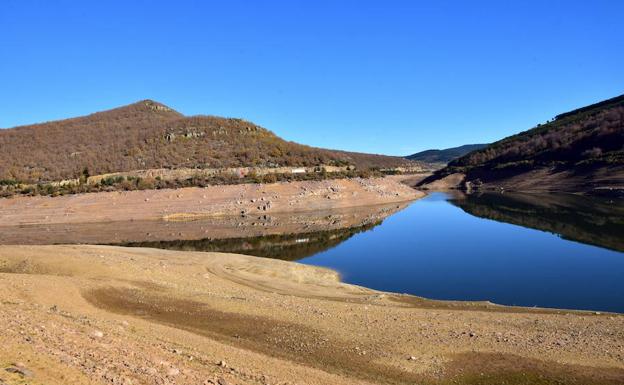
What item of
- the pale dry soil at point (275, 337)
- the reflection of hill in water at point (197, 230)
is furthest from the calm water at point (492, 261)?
the reflection of hill in water at point (197, 230)

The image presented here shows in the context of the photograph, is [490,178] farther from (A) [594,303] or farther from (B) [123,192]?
(A) [594,303]

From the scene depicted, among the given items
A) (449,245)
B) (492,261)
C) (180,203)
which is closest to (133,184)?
(180,203)

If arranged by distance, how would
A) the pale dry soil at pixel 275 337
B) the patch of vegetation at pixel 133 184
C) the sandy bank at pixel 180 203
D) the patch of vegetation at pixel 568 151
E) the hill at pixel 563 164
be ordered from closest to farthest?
the pale dry soil at pixel 275 337, the sandy bank at pixel 180 203, the patch of vegetation at pixel 133 184, the hill at pixel 563 164, the patch of vegetation at pixel 568 151

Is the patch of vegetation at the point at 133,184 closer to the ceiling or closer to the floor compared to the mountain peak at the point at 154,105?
closer to the floor

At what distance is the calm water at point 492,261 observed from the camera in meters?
20.2

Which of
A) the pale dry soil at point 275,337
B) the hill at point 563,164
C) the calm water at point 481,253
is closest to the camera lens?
the pale dry soil at point 275,337

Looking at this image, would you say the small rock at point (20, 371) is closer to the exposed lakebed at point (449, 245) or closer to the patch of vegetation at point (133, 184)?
the exposed lakebed at point (449, 245)

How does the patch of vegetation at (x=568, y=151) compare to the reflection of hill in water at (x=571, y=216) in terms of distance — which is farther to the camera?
the patch of vegetation at (x=568, y=151)

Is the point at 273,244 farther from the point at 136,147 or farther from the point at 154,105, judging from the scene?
the point at 154,105

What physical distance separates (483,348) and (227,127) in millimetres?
86522

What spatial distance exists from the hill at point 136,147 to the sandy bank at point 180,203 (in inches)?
573

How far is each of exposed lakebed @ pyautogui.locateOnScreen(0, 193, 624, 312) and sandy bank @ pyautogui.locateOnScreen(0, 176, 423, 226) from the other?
3843 millimetres

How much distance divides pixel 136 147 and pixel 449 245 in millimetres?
63343

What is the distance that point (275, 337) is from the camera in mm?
12281
